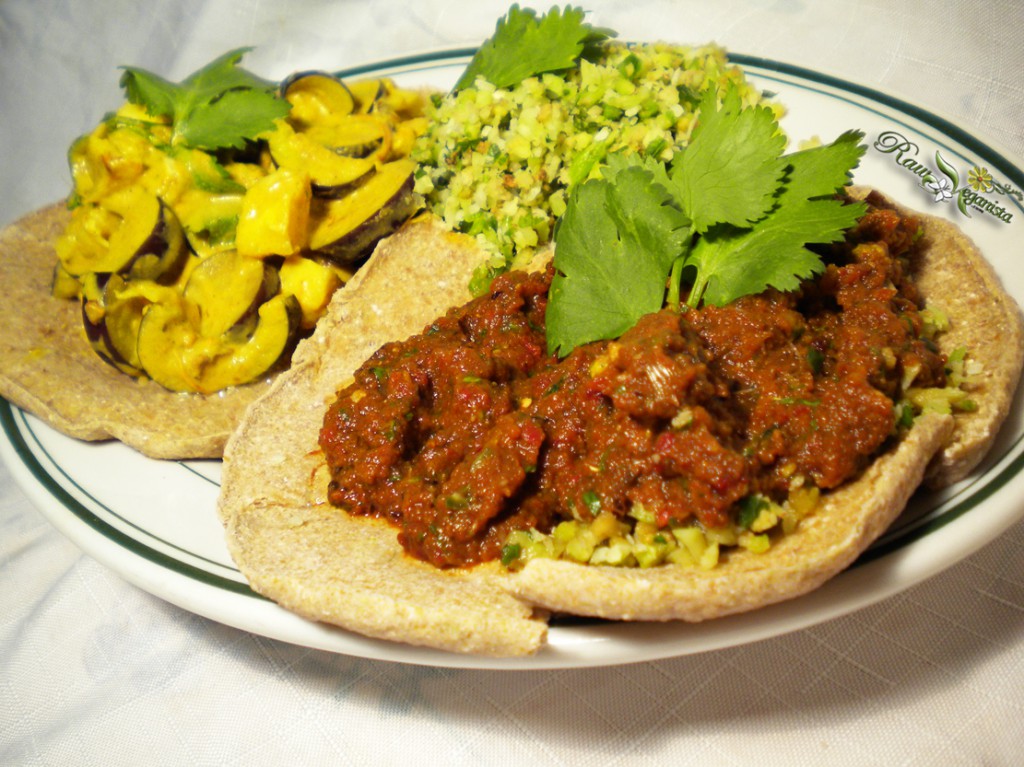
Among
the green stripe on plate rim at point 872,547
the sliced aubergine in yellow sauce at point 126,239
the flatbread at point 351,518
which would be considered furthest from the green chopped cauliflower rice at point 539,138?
the sliced aubergine in yellow sauce at point 126,239

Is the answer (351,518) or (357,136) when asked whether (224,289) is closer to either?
(357,136)

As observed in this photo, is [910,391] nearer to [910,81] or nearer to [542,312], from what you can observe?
[542,312]

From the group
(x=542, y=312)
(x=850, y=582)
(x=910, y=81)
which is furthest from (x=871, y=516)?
(x=910, y=81)

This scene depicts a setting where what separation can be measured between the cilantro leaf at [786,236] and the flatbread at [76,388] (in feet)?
6.80

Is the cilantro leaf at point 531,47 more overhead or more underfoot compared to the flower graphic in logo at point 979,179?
more underfoot

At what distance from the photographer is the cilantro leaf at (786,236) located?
280cm

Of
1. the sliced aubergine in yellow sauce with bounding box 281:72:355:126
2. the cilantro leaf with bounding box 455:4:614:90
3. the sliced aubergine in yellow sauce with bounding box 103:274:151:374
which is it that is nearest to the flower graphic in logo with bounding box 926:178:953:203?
the cilantro leaf with bounding box 455:4:614:90

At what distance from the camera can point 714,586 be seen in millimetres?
2309

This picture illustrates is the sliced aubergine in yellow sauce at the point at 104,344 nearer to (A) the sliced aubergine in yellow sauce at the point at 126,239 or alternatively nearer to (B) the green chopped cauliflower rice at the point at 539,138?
(A) the sliced aubergine in yellow sauce at the point at 126,239

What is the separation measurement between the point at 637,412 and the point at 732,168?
103 centimetres

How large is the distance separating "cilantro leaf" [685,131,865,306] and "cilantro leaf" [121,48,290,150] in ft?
7.88

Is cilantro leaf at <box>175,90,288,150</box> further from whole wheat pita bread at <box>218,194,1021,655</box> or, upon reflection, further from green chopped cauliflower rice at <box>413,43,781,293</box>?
whole wheat pita bread at <box>218,194,1021,655</box>

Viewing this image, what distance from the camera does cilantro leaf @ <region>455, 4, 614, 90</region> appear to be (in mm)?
4059

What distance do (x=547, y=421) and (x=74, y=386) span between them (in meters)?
2.40
